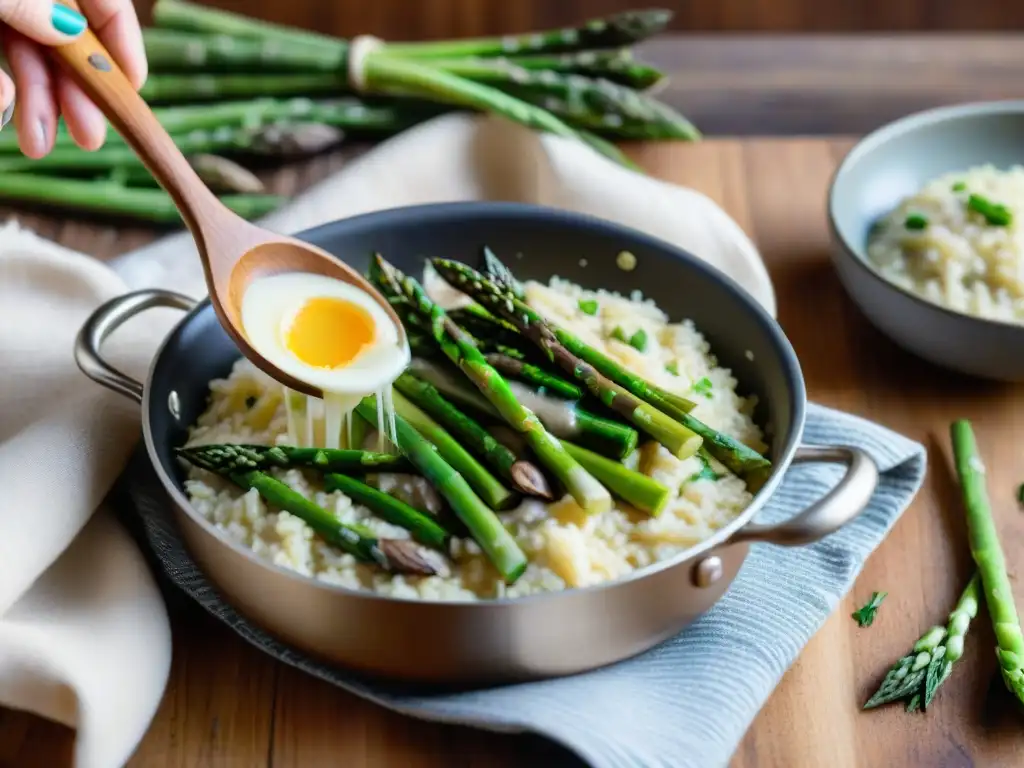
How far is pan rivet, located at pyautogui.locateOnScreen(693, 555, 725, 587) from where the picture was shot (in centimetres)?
210

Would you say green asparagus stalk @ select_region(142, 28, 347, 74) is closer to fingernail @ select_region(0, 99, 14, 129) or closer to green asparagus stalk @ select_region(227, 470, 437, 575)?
fingernail @ select_region(0, 99, 14, 129)

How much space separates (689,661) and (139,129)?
5.14 feet

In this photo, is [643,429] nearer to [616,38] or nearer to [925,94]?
[616,38]

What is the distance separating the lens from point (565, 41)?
13.7ft

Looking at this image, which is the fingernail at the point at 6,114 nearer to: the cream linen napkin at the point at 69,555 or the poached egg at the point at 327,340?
the cream linen napkin at the point at 69,555

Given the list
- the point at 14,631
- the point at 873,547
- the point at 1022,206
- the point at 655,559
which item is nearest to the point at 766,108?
the point at 1022,206

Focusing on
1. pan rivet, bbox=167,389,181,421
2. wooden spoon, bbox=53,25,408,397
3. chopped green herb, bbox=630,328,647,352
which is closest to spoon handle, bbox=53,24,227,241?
wooden spoon, bbox=53,25,408,397

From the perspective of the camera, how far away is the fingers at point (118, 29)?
9.13 feet

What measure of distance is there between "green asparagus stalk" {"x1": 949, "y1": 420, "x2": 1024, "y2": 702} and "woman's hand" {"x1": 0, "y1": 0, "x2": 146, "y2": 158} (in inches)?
84.8

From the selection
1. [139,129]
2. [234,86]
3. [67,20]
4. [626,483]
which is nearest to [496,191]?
[234,86]

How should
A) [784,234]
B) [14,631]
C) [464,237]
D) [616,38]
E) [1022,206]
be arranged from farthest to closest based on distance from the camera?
1. [616,38]
2. [784,234]
3. [1022,206]
4. [464,237]
5. [14,631]

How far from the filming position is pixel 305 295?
2619 mm

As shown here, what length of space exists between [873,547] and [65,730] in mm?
1683

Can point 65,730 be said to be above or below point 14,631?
below
